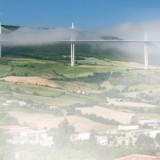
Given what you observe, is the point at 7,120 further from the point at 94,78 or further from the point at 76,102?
the point at 94,78

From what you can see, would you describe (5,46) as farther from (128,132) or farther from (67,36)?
(128,132)

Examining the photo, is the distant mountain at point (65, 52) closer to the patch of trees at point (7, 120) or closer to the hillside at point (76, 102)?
the hillside at point (76, 102)

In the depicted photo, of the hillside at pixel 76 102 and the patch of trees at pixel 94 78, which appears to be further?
the patch of trees at pixel 94 78

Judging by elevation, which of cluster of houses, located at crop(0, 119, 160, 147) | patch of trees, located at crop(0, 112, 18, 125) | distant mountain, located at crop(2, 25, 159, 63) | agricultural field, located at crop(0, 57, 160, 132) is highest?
distant mountain, located at crop(2, 25, 159, 63)

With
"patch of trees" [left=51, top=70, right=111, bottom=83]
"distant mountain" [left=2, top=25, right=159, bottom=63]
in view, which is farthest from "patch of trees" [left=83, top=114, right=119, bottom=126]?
"distant mountain" [left=2, top=25, right=159, bottom=63]

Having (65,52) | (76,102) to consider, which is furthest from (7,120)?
(65,52)

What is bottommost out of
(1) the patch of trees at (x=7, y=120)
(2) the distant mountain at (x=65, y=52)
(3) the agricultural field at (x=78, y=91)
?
(1) the patch of trees at (x=7, y=120)

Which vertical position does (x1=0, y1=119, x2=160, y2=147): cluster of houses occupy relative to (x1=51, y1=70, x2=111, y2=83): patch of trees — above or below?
below

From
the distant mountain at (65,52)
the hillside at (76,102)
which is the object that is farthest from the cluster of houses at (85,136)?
the distant mountain at (65,52)

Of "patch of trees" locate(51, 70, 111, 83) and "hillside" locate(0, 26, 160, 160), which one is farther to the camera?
"patch of trees" locate(51, 70, 111, 83)

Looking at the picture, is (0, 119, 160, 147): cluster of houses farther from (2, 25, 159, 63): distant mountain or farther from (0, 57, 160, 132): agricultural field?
(2, 25, 159, 63): distant mountain

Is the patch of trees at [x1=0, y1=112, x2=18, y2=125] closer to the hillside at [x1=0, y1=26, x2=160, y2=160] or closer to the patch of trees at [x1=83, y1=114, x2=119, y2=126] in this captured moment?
the hillside at [x1=0, y1=26, x2=160, y2=160]
